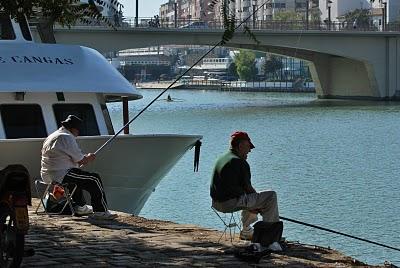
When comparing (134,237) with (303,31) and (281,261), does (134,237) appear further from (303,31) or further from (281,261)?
(303,31)

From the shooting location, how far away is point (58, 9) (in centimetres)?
770

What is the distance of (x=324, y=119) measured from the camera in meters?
53.0

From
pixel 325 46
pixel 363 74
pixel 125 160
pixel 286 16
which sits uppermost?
pixel 286 16

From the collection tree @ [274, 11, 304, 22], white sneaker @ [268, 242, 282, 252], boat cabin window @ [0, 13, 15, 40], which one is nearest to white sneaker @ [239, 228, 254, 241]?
white sneaker @ [268, 242, 282, 252]

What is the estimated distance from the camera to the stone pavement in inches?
327

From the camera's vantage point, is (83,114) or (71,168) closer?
(71,168)

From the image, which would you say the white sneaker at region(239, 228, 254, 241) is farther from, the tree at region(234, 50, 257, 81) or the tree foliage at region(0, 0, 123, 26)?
the tree at region(234, 50, 257, 81)

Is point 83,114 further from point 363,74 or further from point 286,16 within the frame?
point 363,74

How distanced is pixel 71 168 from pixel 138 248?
290cm

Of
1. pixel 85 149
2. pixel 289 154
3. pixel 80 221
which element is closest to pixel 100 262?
pixel 80 221

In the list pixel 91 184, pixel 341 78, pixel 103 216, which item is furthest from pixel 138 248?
pixel 341 78

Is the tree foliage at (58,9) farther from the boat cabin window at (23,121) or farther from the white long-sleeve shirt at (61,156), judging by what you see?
the boat cabin window at (23,121)

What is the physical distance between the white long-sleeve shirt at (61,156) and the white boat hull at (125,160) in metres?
2.63

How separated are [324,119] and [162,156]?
38.0 metres
